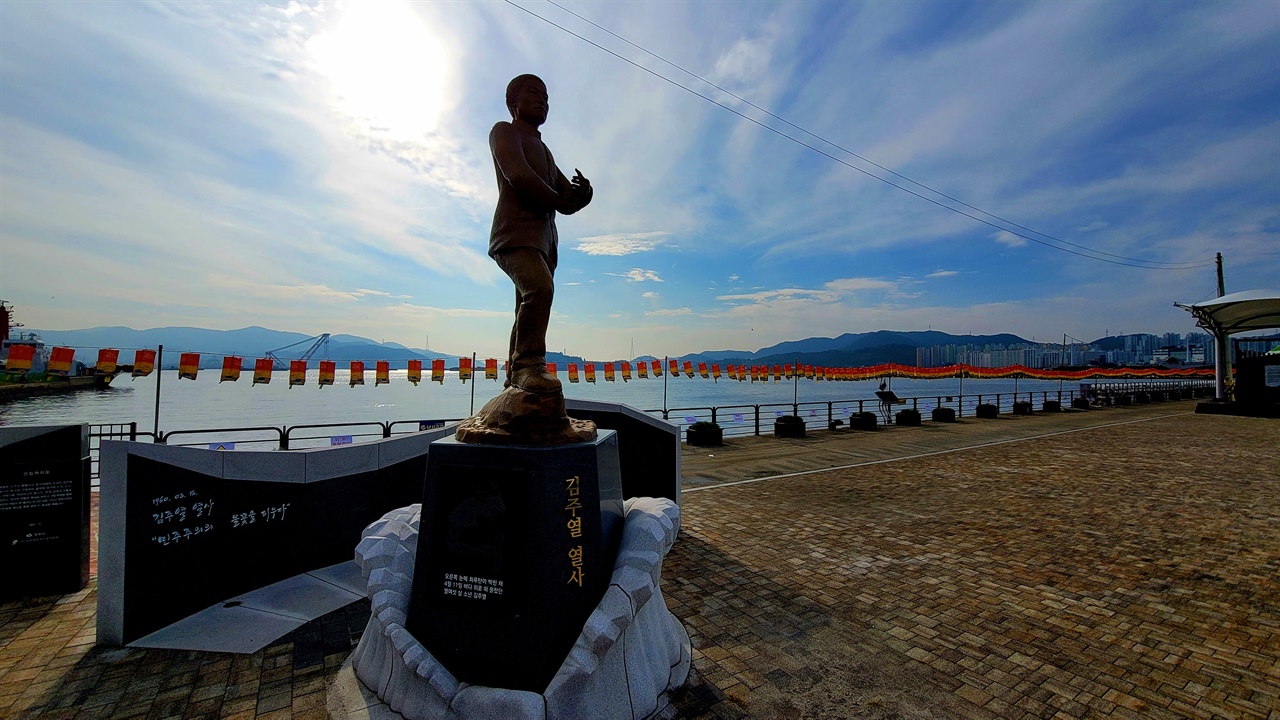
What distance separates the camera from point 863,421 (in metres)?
19.9

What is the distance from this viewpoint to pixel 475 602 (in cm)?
371

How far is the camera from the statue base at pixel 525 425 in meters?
4.05

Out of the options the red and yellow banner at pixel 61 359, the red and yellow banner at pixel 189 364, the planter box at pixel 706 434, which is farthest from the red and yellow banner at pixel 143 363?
the planter box at pixel 706 434

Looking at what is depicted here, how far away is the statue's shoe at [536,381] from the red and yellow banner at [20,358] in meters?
11.4

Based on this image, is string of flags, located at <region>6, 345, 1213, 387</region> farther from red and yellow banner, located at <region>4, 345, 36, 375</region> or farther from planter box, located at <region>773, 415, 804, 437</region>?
planter box, located at <region>773, 415, 804, 437</region>

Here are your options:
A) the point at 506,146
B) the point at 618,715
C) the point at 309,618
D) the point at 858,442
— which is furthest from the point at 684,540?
the point at 858,442

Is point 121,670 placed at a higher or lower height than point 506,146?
lower

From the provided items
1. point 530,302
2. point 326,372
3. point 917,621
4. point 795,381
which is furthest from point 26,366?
point 795,381

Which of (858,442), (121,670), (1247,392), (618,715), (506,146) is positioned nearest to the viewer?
(618,715)

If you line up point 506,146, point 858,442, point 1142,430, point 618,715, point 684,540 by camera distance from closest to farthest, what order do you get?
point 618,715 < point 506,146 < point 684,540 < point 858,442 < point 1142,430

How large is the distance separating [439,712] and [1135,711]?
15.5 feet

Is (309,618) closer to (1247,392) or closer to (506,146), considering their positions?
(506,146)

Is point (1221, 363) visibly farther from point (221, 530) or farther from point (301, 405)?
point (301, 405)

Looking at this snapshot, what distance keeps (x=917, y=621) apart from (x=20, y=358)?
15.7m
